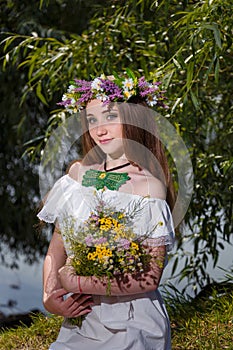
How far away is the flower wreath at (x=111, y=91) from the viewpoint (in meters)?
2.25

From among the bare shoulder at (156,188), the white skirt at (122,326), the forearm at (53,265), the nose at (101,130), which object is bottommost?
the white skirt at (122,326)

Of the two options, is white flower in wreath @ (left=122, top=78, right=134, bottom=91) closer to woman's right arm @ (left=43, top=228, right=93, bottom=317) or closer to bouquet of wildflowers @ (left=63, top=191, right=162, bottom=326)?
bouquet of wildflowers @ (left=63, top=191, right=162, bottom=326)

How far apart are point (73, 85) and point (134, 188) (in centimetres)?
42

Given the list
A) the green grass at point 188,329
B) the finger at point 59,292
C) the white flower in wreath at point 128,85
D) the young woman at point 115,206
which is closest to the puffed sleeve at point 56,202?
the young woman at point 115,206

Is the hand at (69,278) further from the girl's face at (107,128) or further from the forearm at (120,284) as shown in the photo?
the girl's face at (107,128)

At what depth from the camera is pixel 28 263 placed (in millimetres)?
6129

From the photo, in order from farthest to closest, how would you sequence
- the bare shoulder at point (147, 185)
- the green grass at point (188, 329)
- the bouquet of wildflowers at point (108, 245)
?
the green grass at point (188, 329), the bare shoulder at point (147, 185), the bouquet of wildflowers at point (108, 245)

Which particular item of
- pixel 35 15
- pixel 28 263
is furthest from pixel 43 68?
pixel 28 263

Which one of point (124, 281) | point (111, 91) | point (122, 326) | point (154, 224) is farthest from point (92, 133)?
point (122, 326)

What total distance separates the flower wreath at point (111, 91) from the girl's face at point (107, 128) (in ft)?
0.10

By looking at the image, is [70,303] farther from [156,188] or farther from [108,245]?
[156,188]

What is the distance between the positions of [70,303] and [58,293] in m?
0.05

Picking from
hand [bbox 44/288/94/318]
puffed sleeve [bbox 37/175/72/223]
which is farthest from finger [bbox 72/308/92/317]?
puffed sleeve [bbox 37/175/72/223]

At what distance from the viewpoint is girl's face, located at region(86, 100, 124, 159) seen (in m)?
2.23
